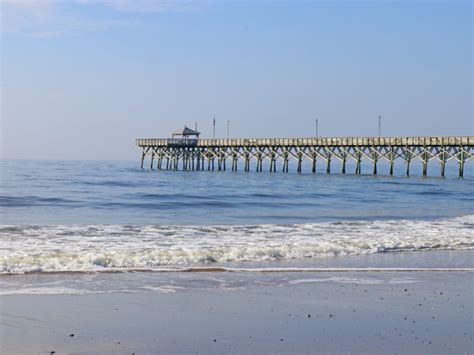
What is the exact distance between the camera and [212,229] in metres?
17.2

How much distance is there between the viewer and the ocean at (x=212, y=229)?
11602 millimetres

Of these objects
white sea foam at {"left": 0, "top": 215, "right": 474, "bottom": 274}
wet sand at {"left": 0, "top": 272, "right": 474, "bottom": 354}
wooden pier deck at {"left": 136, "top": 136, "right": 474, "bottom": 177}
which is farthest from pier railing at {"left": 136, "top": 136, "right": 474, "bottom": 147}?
wet sand at {"left": 0, "top": 272, "right": 474, "bottom": 354}

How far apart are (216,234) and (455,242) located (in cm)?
477

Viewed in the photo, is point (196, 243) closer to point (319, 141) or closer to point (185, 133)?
point (319, 141)

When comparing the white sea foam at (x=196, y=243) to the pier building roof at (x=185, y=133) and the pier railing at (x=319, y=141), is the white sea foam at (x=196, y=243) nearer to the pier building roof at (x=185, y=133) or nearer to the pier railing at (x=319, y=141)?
the pier railing at (x=319, y=141)

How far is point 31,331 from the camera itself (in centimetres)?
688

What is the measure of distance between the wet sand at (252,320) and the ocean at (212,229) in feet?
4.84

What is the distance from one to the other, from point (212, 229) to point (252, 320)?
974cm

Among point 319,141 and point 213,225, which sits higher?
point 319,141

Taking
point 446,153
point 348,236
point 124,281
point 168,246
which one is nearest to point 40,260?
point 124,281

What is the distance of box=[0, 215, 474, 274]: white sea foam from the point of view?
1123 centimetres

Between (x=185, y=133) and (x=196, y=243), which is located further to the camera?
(x=185, y=133)

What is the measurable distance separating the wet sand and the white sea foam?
201cm

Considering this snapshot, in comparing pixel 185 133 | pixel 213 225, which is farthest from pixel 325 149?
pixel 213 225
